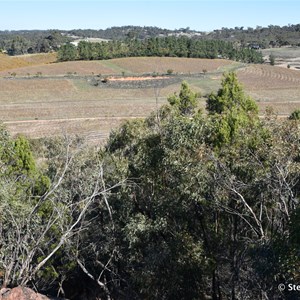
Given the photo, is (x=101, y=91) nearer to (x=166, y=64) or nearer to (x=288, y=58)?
(x=166, y=64)

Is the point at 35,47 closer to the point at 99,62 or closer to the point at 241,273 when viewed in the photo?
the point at 99,62

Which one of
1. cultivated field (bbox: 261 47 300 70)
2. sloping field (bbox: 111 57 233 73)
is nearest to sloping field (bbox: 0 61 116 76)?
sloping field (bbox: 111 57 233 73)

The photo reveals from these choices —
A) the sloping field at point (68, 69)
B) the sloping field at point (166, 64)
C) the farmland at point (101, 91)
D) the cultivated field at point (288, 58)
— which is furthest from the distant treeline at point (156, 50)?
the sloping field at point (68, 69)

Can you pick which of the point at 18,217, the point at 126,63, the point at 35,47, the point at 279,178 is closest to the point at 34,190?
the point at 18,217

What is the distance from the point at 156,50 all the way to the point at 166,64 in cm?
1662

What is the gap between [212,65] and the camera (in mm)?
117688

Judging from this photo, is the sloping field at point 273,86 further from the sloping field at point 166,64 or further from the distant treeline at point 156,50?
the distant treeline at point 156,50

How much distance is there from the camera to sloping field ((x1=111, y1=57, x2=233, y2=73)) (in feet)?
362

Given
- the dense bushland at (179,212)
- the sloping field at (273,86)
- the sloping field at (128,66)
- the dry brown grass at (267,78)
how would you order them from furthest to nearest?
the sloping field at (128,66)
the dry brown grass at (267,78)
the sloping field at (273,86)
the dense bushland at (179,212)

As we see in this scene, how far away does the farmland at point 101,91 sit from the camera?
59.3 m

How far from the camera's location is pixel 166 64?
117000 millimetres

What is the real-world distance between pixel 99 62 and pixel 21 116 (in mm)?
63103

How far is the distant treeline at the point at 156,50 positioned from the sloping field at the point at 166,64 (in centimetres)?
594

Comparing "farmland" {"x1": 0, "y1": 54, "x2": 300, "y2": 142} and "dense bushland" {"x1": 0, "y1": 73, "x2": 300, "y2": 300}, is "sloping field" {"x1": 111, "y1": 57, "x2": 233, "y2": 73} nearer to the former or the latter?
"farmland" {"x1": 0, "y1": 54, "x2": 300, "y2": 142}
